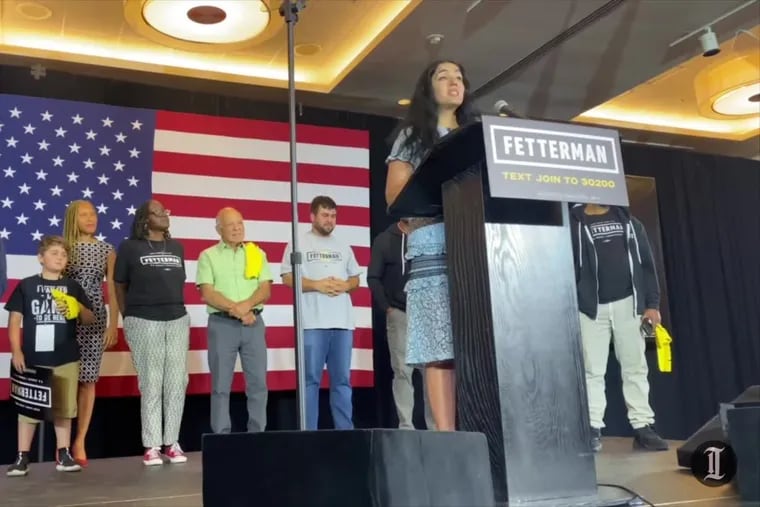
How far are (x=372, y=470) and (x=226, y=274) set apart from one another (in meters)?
2.70

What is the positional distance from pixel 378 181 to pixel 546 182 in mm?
4037

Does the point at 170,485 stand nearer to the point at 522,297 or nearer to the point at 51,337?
the point at 51,337

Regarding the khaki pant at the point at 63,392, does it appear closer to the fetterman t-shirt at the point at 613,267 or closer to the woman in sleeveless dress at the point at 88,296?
the woman in sleeveless dress at the point at 88,296

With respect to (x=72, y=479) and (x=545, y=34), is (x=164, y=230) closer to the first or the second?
(x=72, y=479)

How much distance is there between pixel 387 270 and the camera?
14.0 feet

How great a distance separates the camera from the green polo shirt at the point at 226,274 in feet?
12.0

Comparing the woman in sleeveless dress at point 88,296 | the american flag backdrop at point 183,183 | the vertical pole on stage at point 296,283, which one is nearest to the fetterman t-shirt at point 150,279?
the woman in sleeveless dress at point 88,296

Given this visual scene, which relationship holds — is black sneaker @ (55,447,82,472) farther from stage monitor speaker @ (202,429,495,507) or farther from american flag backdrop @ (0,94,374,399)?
stage monitor speaker @ (202,429,495,507)

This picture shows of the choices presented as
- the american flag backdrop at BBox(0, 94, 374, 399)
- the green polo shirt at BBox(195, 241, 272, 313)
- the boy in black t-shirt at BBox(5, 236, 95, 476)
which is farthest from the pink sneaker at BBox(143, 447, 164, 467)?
the american flag backdrop at BBox(0, 94, 374, 399)

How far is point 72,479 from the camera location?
113 inches

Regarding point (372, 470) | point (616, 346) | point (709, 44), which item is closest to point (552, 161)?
point (372, 470)

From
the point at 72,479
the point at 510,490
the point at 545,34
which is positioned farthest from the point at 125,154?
→ the point at 510,490

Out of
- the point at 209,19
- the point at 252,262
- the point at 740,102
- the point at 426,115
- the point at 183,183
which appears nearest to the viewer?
the point at 426,115

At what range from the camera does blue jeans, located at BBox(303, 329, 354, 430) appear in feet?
12.5
